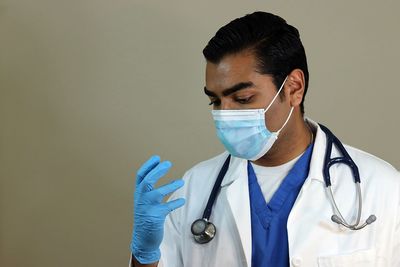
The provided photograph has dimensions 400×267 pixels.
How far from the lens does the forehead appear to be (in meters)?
1.30

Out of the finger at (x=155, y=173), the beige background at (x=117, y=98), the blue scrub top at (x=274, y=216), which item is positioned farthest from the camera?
Answer: the beige background at (x=117, y=98)

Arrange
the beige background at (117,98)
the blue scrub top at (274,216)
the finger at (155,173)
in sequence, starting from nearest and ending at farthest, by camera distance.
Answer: the finger at (155,173) → the blue scrub top at (274,216) → the beige background at (117,98)

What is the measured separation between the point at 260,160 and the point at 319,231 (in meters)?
0.27

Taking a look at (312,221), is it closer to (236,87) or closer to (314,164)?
(314,164)

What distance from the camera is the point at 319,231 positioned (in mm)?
1285

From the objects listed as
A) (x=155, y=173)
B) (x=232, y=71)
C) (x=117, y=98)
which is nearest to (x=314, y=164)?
(x=232, y=71)

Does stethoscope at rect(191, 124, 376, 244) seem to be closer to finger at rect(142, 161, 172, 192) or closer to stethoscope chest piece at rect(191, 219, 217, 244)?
stethoscope chest piece at rect(191, 219, 217, 244)

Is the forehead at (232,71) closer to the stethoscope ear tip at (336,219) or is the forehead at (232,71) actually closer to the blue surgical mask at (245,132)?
the blue surgical mask at (245,132)

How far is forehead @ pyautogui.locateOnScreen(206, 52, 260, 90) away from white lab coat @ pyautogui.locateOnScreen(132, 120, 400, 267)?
28 cm

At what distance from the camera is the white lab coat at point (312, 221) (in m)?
1.26

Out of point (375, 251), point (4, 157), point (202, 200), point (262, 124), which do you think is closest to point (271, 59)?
point (262, 124)

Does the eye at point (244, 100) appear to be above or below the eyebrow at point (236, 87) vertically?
below

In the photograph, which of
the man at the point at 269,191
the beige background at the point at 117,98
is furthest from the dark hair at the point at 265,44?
the beige background at the point at 117,98

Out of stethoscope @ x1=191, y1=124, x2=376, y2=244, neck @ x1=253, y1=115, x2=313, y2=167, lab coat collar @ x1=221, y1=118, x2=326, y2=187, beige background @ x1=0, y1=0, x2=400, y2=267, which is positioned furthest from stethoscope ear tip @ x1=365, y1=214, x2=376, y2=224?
beige background @ x1=0, y1=0, x2=400, y2=267
